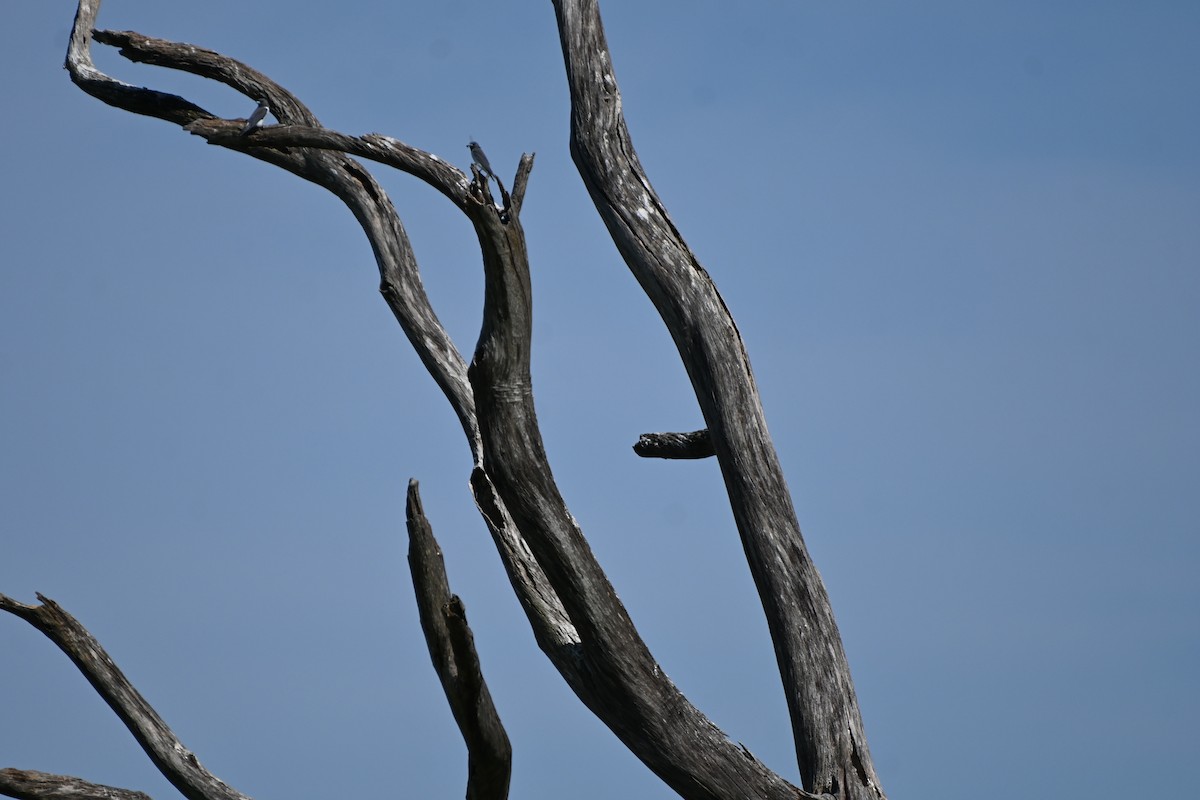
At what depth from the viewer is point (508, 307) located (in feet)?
12.9

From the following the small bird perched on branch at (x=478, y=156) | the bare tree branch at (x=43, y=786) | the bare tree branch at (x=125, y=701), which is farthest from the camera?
the bare tree branch at (x=125, y=701)

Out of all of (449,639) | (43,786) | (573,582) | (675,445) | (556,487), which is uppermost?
(675,445)

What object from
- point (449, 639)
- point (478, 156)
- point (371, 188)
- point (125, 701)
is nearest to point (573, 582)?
point (449, 639)

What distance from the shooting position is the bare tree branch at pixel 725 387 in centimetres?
542

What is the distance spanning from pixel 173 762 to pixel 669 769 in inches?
98.0

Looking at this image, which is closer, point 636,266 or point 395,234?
point 636,266

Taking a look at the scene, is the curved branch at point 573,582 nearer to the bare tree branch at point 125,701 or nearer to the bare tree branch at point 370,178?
the bare tree branch at point 370,178

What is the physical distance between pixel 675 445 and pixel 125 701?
2.73 m

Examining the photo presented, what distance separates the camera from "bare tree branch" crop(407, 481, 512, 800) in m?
3.90

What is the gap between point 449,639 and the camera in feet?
12.9

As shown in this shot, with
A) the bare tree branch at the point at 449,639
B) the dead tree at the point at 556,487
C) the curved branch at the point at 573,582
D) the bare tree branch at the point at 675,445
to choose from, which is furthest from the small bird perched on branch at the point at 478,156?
the bare tree branch at the point at 675,445

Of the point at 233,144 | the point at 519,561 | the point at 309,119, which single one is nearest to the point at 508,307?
the point at 519,561

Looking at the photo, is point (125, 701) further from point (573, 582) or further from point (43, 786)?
point (573, 582)

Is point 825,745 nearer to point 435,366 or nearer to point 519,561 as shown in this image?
point 519,561
